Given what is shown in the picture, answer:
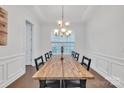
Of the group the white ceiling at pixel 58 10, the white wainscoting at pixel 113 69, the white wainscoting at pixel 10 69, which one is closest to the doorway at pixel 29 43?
the white ceiling at pixel 58 10

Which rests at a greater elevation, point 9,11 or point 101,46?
point 9,11

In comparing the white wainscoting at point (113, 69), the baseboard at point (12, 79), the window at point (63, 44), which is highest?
the window at point (63, 44)

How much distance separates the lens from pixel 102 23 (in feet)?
17.6

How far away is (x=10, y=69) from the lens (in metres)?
4.14

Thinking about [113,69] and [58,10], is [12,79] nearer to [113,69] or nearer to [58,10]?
[113,69]

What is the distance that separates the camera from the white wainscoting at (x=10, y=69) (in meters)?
3.63

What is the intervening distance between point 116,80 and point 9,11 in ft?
9.61

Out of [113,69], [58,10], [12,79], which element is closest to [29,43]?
[58,10]

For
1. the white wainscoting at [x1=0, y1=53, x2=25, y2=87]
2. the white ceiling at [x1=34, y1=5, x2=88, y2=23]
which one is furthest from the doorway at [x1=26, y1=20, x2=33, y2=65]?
the white wainscoting at [x1=0, y1=53, x2=25, y2=87]

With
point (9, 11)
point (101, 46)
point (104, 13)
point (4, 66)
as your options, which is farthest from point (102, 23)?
point (4, 66)

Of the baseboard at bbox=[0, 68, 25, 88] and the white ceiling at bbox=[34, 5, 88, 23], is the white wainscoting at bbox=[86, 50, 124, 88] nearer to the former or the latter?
the white ceiling at bbox=[34, 5, 88, 23]

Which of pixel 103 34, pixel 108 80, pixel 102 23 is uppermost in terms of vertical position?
pixel 102 23

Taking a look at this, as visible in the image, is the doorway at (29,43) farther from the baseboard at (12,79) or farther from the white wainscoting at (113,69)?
the white wainscoting at (113,69)
